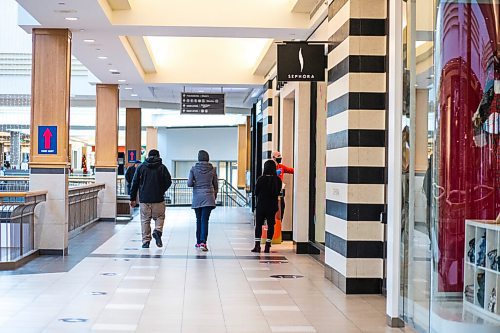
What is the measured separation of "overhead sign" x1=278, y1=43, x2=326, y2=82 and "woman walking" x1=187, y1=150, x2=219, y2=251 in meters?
2.57

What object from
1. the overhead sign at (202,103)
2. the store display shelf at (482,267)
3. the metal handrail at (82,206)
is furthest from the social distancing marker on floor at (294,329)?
the overhead sign at (202,103)

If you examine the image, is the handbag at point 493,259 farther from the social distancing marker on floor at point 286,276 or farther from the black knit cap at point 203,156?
the black knit cap at point 203,156

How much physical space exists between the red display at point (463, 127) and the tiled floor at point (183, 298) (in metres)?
0.99

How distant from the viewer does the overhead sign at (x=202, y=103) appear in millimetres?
18891

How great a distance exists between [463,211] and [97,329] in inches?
125

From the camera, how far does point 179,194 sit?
88.4ft

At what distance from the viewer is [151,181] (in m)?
11.5

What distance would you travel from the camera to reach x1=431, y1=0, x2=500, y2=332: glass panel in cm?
557

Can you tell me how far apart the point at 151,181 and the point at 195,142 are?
2406cm

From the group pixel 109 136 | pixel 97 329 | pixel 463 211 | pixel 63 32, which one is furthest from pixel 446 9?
pixel 109 136

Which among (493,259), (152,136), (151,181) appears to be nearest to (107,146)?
(151,181)

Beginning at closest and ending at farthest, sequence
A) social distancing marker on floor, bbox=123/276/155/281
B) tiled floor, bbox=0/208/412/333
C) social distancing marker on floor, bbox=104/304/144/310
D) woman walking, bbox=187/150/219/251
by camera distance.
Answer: tiled floor, bbox=0/208/412/333, social distancing marker on floor, bbox=104/304/144/310, social distancing marker on floor, bbox=123/276/155/281, woman walking, bbox=187/150/219/251

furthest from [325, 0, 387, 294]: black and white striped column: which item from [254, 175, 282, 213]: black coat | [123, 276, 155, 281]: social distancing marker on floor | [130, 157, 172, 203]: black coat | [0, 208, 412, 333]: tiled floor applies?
[130, 157, 172, 203]: black coat

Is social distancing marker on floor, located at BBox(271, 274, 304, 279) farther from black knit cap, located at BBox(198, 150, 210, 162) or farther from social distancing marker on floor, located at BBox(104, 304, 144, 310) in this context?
black knit cap, located at BBox(198, 150, 210, 162)
